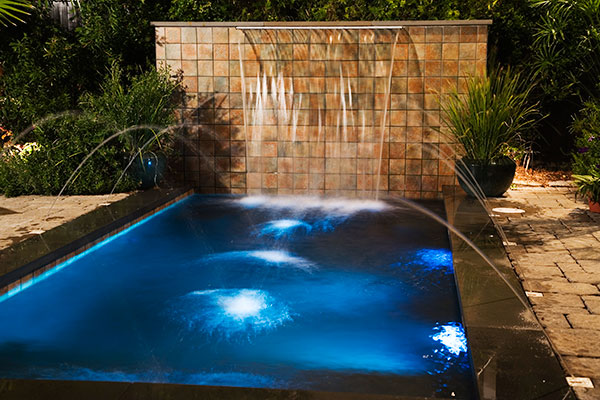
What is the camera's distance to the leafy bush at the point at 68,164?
7480mm

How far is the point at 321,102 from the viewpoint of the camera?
818 centimetres

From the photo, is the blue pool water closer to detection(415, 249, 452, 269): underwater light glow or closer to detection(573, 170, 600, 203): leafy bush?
detection(415, 249, 452, 269): underwater light glow

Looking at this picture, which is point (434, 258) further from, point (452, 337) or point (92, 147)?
point (92, 147)

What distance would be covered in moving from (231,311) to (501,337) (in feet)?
5.39

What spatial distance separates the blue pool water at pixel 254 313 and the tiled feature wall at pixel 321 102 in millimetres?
2007

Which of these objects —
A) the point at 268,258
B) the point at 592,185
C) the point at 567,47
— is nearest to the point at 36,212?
the point at 268,258

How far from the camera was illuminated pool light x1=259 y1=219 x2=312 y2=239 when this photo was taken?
613 centimetres

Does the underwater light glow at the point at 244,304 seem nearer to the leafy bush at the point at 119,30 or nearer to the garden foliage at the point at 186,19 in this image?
the garden foliage at the point at 186,19

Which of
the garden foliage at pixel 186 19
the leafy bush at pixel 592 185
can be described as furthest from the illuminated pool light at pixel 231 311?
the garden foliage at pixel 186 19

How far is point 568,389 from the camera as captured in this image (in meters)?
2.46

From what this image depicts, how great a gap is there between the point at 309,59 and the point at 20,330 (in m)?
5.36

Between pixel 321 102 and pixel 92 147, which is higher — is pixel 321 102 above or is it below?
above

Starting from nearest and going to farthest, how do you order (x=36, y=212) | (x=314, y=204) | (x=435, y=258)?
(x=435, y=258)
(x=36, y=212)
(x=314, y=204)

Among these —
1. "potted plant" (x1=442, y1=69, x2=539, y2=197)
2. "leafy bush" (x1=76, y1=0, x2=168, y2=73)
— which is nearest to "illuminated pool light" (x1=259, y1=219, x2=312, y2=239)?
"potted plant" (x1=442, y1=69, x2=539, y2=197)
